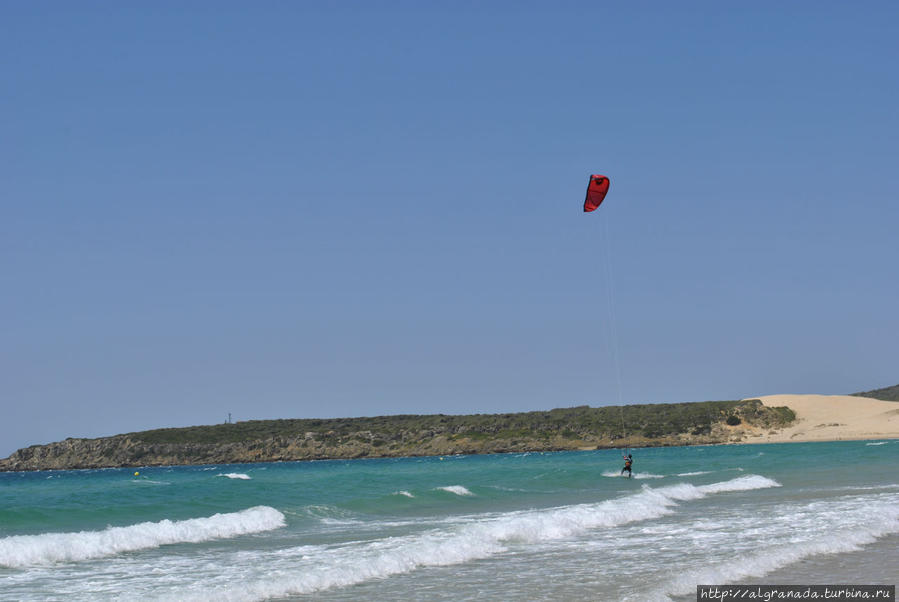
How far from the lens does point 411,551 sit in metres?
16.6

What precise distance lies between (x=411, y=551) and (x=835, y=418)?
10008 centimetres

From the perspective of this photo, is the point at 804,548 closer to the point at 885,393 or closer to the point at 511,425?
the point at 511,425

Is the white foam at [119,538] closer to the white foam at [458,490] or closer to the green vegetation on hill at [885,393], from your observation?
the white foam at [458,490]

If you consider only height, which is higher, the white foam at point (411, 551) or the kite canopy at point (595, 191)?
the kite canopy at point (595, 191)

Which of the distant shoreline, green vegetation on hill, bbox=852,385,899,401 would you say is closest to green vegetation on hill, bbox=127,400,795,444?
the distant shoreline

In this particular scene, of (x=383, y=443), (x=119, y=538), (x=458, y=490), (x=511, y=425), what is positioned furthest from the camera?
(x=511, y=425)

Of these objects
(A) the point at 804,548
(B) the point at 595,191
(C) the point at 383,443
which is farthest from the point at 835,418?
(A) the point at 804,548

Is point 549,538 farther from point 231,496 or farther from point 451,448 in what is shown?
point 451,448

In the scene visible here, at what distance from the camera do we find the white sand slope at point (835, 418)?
3802 inches

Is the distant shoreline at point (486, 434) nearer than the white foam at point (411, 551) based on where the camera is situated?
No

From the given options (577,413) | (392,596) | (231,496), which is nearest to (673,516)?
(392,596)

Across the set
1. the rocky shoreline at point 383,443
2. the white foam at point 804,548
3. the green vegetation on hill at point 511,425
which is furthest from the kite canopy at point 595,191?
the green vegetation on hill at point 511,425

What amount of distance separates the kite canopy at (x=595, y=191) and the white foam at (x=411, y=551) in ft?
31.2

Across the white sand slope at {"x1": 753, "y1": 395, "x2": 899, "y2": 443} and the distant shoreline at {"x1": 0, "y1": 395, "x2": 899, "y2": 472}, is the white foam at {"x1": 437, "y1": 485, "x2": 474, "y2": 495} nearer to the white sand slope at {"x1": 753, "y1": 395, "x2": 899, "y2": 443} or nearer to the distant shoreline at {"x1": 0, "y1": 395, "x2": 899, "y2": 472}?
the distant shoreline at {"x1": 0, "y1": 395, "x2": 899, "y2": 472}
